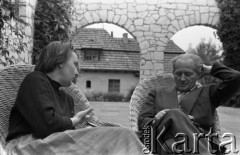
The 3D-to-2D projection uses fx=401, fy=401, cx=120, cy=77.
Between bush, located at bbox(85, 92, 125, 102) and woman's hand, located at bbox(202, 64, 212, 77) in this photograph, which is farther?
bush, located at bbox(85, 92, 125, 102)

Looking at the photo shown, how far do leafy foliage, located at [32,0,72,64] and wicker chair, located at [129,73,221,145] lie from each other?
10.3 feet

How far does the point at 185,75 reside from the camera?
8.61 feet

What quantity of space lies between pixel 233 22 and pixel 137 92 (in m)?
9.26

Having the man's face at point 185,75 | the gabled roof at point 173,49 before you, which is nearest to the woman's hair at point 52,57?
the man's face at point 185,75

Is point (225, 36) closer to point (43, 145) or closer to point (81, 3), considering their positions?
point (81, 3)

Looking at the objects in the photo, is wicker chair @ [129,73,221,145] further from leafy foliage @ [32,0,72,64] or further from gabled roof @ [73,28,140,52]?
gabled roof @ [73,28,140,52]

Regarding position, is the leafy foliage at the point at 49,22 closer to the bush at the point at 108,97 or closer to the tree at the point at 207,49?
the bush at the point at 108,97

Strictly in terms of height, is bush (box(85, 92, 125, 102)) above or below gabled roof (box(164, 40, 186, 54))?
below

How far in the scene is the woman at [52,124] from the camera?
188 cm

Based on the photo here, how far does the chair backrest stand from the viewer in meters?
2.66

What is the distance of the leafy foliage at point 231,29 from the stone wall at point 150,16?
1.00 feet

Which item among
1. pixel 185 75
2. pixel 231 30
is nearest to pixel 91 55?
pixel 231 30

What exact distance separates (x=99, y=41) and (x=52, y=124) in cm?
2483

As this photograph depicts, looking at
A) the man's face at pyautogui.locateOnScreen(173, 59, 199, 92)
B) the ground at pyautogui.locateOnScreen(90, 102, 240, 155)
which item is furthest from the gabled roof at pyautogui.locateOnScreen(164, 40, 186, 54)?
the man's face at pyautogui.locateOnScreen(173, 59, 199, 92)
